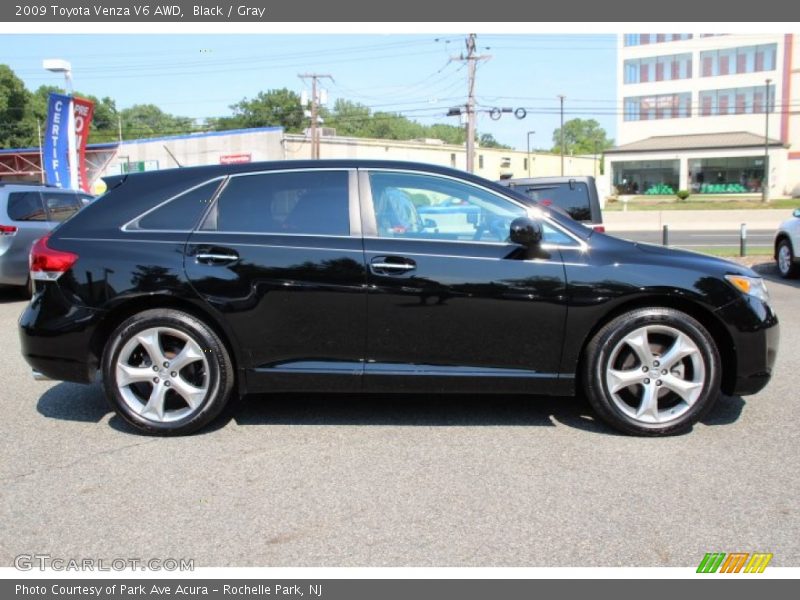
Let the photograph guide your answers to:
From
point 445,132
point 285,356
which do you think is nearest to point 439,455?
point 285,356

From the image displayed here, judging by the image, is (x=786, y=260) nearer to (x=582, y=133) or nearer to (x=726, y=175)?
(x=726, y=175)

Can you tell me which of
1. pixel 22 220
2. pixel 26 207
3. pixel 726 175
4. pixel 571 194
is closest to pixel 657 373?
pixel 571 194

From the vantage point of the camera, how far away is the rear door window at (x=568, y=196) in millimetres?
9281

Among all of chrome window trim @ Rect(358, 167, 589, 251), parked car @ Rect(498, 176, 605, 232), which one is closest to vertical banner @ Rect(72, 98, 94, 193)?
parked car @ Rect(498, 176, 605, 232)

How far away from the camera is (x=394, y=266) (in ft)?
14.3

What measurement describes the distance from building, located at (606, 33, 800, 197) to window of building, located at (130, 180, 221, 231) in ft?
206

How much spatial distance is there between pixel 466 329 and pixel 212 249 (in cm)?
168

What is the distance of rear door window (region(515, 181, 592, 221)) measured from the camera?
928 cm

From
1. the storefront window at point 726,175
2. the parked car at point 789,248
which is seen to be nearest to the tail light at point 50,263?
the parked car at point 789,248

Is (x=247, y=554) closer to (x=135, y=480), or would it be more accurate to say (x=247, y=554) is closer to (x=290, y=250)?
(x=135, y=480)

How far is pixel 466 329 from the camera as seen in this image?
437 cm

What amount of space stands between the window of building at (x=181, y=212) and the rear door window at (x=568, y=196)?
545 centimetres

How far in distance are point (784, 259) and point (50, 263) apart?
11546 millimetres

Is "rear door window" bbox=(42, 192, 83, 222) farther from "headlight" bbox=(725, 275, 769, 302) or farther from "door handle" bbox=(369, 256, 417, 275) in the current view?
"headlight" bbox=(725, 275, 769, 302)
